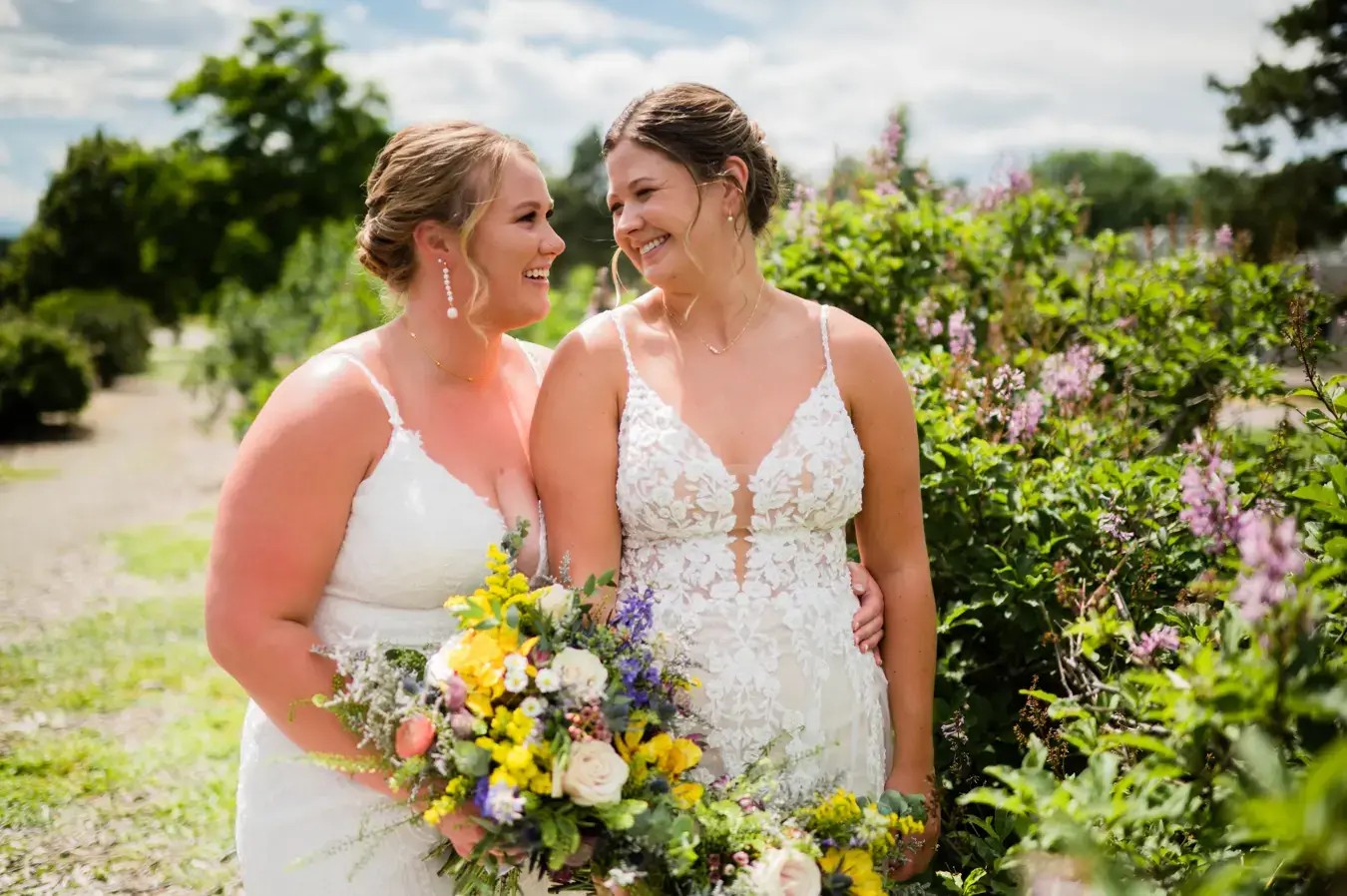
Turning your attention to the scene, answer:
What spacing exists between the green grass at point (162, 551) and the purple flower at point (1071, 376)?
8.26 metres

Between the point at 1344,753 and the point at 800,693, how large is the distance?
1713 mm

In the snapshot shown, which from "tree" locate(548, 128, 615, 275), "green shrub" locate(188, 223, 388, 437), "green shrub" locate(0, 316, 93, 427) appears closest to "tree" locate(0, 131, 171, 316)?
"tree" locate(548, 128, 615, 275)

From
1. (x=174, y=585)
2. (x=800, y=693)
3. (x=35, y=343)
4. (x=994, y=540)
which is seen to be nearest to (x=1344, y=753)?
(x=800, y=693)

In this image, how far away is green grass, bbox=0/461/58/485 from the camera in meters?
15.2

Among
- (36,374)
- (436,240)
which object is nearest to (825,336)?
(436,240)

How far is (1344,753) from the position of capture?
4.09 feet

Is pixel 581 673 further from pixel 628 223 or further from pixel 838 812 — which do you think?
pixel 628 223

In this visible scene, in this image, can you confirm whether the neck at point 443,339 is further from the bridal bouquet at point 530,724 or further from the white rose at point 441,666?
the white rose at point 441,666

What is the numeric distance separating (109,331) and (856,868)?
3004 cm

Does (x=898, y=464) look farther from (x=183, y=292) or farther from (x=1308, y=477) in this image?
(x=183, y=292)

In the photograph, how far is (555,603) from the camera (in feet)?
7.49

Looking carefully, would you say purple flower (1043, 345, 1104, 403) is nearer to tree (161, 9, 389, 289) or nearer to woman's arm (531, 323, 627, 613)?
woman's arm (531, 323, 627, 613)

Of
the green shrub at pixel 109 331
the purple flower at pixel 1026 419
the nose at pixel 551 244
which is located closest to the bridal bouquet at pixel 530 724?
the nose at pixel 551 244

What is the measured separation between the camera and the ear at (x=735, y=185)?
296 cm
